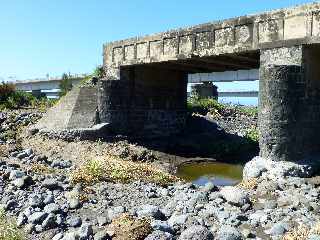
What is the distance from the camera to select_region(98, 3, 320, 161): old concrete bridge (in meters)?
13.8

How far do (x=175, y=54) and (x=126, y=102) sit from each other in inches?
140

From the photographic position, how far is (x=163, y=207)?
10492 millimetres

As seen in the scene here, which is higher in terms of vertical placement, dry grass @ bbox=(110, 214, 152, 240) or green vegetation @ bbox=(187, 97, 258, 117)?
green vegetation @ bbox=(187, 97, 258, 117)

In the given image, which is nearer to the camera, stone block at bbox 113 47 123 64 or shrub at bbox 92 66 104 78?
stone block at bbox 113 47 123 64

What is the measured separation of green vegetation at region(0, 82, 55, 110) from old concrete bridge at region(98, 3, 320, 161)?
6391 millimetres

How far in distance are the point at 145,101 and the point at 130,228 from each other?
44.2 ft

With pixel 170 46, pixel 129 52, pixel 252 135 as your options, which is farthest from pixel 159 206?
pixel 252 135

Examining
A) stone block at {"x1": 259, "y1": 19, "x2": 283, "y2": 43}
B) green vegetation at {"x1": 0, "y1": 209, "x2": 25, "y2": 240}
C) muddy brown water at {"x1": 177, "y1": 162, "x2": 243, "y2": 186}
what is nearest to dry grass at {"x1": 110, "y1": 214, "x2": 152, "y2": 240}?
green vegetation at {"x1": 0, "y1": 209, "x2": 25, "y2": 240}

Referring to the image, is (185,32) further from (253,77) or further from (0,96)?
(253,77)

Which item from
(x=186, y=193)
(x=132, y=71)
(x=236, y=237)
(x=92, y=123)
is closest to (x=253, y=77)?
(x=132, y=71)

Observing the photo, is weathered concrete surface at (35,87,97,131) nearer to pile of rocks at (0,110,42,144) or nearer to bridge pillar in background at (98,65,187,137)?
bridge pillar in background at (98,65,187,137)

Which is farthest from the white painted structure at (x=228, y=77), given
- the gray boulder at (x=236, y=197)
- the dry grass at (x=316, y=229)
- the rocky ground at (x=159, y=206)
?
the dry grass at (x=316, y=229)

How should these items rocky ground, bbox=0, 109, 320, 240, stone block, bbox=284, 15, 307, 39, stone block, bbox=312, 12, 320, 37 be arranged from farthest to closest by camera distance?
stone block, bbox=284, 15, 307, 39 → stone block, bbox=312, 12, 320, 37 → rocky ground, bbox=0, 109, 320, 240

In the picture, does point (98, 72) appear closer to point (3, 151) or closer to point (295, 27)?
point (3, 151)
